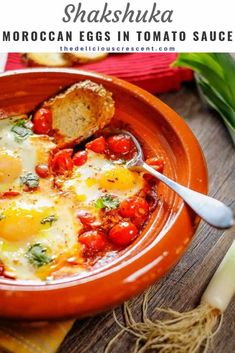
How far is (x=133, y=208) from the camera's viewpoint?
2150 mm

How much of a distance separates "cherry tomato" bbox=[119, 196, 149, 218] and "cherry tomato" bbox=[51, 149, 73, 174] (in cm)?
28

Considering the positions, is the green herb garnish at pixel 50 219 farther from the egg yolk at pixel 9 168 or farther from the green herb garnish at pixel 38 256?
the egg yolk at pixel 9 168

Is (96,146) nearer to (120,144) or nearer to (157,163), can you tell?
(120,144)

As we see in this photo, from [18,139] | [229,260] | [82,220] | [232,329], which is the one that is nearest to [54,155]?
[18,139]

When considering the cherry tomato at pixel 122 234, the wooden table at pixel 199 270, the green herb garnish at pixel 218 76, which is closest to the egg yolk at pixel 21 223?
the cherry tomato at pixel 122 234

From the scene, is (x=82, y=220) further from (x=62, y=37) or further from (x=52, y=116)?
(x=62, y=37)

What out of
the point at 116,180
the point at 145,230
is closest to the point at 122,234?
the point at 145,230

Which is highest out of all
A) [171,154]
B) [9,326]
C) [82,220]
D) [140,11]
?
[140,11]

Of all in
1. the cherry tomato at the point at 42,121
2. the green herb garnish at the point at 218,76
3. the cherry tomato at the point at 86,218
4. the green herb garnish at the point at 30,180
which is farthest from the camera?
the green herb garnish at the point at 218,76

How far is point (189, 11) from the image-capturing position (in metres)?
2.82

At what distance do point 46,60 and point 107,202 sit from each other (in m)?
1.10

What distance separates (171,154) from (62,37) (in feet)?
2.61

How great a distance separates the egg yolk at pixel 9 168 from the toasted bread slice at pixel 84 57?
905 millimetres

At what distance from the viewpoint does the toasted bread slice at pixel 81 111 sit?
246 cm
